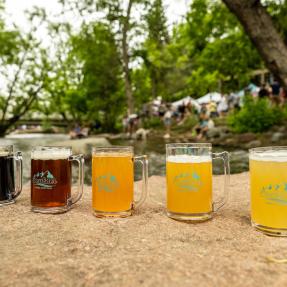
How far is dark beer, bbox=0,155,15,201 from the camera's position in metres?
1.94

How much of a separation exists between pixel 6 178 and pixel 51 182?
35cm

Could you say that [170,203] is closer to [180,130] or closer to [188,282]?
[188,282]

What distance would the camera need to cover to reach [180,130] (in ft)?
68.9

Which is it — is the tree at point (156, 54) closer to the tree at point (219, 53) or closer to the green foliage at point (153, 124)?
the tree at point (219, 53)

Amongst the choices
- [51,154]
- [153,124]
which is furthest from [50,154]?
[153,124]

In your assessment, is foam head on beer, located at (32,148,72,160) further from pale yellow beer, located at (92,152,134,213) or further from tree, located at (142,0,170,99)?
tree, located at (142,0,170,99)

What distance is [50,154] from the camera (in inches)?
72.5

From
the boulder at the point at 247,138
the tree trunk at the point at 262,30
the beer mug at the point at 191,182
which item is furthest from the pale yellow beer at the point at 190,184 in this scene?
the boulder at the point at 247,138

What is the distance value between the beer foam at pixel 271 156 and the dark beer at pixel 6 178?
1.37 meters

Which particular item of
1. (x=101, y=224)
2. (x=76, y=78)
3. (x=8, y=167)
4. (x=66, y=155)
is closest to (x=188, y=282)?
(x=101, y=224)

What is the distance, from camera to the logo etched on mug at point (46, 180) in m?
1.80

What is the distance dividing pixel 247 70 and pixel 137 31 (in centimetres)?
920

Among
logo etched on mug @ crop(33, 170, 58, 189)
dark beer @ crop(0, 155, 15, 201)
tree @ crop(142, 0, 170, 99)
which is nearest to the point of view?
logo etched on mug @ crop(33, 170, 58, 189)

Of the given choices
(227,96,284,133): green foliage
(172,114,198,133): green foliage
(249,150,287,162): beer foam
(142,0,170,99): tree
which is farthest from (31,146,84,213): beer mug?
(172,114,198,133): green foliage
